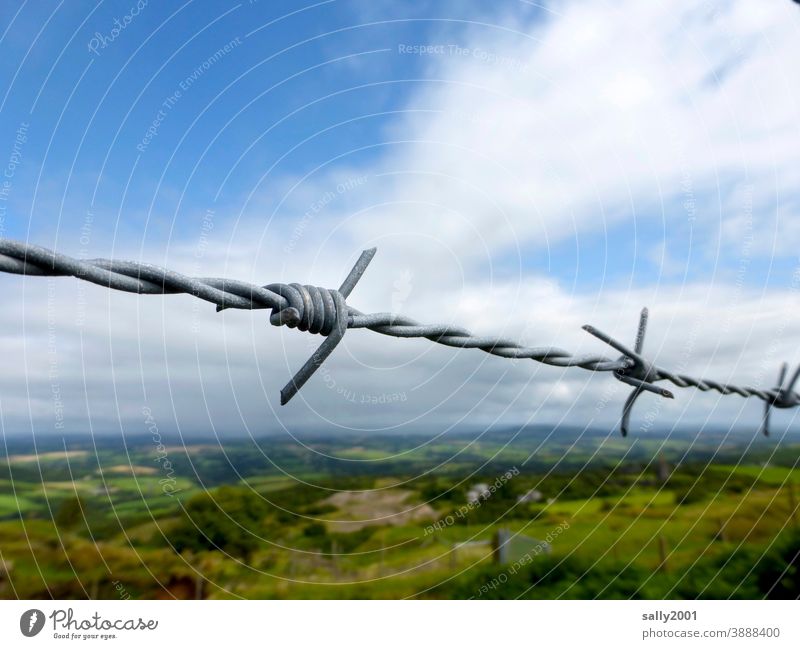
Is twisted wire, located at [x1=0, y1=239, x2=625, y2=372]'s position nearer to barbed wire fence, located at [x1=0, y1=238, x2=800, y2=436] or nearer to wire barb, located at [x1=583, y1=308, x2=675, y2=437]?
barbed wire fence, located at [x1=0, y1=238, x2=800, y2=436]

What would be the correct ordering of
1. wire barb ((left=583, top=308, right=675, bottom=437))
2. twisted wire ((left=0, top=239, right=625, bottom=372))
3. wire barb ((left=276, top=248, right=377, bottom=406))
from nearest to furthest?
twisted wire ((left=0, top=239, right=625, bottom=372)), wire barb ((left=276, top=248, right=377, bottom=406)), wire barb ((left=583, top=308, right=675, bottom=437))

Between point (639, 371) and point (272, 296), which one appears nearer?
point (272, 296)

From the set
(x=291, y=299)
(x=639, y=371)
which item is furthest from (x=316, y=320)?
(x=639, y=371)

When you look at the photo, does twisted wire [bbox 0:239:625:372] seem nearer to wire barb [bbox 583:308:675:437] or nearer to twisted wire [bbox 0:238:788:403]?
twisted wire [bbox 0:238:788:403]

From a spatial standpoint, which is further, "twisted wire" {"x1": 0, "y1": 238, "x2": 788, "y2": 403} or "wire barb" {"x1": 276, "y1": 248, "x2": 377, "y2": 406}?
"wire barb" {"x1": 276, "y1": 248, "x2": 377, "y2": 406}

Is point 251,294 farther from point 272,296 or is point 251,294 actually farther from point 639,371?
point 639,371

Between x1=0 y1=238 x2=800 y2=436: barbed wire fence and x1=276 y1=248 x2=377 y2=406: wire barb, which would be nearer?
x1=0 y1=238 x2=800 y2=436: barbed wire fence

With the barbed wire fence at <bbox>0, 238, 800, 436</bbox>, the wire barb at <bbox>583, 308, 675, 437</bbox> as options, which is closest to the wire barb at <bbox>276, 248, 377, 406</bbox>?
the barbed wire fence at <bbox>0, 238, 800, 436</bbox>

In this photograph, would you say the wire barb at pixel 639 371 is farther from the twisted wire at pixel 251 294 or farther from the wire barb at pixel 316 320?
the wire barb at pixel 316 320

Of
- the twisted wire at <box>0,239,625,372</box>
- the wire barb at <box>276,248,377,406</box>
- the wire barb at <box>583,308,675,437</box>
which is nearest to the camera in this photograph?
the twisted wire at <box>0,239,625,372</box>
